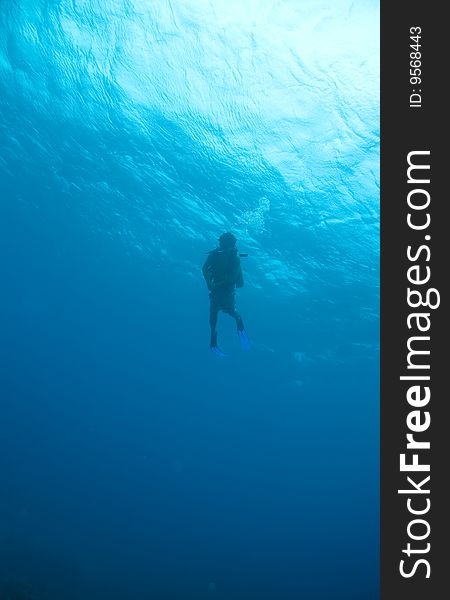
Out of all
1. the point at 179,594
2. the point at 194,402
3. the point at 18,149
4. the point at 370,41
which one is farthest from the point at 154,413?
the point at 370,41

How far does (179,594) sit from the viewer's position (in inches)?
1080

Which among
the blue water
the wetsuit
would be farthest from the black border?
the blue water

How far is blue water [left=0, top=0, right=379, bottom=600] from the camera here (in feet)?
39.1

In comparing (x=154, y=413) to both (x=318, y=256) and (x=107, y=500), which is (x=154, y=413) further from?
(x=318, y=256)

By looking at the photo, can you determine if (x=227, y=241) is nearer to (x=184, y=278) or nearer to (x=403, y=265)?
(x=403, y=265)

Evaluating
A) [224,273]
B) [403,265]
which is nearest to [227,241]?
[224,273]

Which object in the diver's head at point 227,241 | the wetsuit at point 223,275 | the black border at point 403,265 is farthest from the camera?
the wetsuit at point 223,275

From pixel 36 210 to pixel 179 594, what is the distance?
29.2m

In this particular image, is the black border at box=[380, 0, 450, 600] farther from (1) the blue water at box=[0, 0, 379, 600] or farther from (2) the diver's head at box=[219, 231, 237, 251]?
(1) the blue water at box=[0, 0, 379, 600]

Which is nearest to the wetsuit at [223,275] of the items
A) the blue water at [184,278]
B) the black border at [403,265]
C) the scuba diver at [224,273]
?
the scuba diver at [224,273]

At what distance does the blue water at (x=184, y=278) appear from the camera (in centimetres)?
1191

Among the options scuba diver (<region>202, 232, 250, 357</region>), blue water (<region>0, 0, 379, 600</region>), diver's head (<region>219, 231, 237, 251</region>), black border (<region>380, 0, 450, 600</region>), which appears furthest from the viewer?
blue water (<region>0, 0, 379, 600</region>)

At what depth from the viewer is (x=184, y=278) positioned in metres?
27.9

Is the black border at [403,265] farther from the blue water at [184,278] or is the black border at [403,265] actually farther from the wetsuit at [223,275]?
the blue water at [184,278]
